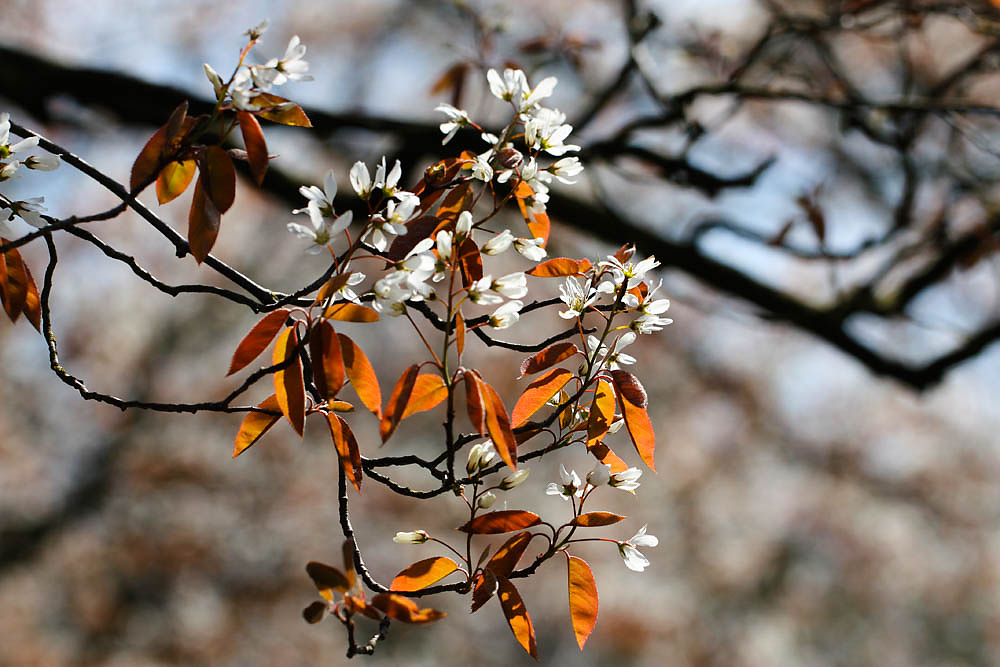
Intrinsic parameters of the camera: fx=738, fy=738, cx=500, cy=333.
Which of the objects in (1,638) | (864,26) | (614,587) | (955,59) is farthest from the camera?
(614,587)

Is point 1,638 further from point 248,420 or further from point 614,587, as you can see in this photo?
point 248,420

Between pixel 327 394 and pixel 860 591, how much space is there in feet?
A: 23.0

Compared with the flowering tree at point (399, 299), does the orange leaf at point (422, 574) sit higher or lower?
lower

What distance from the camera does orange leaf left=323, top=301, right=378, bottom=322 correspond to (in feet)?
1.69

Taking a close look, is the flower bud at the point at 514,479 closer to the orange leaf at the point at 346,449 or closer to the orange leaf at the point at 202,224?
the orange leaf at the point at 346,449

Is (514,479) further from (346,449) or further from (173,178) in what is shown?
(173,178)

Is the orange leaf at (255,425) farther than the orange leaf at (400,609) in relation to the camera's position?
Yes

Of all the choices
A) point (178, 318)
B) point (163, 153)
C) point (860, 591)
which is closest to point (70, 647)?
point (178, 318)

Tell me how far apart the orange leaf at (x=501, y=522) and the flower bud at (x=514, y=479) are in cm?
2

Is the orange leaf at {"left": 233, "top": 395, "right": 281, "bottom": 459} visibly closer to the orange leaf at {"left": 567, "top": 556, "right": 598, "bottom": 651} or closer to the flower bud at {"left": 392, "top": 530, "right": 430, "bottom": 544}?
the flower bud at {"left": 392, "top": 530, "right": 430, "bottom": 544}

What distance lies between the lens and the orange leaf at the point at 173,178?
0.55m

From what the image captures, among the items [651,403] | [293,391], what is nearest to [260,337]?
[293,391]

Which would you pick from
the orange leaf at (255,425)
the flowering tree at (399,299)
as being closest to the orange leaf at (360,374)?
the flowering tree at (399,299)

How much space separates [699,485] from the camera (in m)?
6.38
